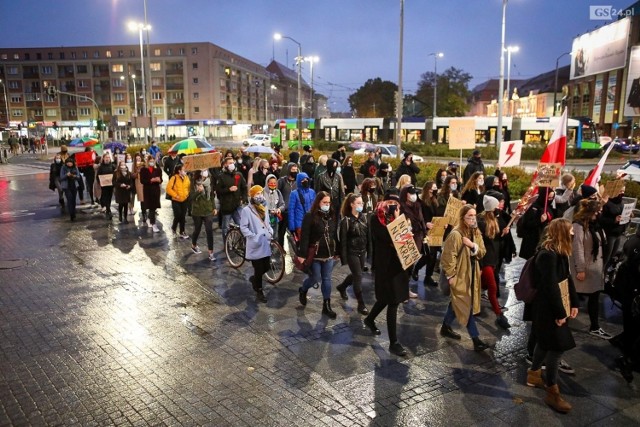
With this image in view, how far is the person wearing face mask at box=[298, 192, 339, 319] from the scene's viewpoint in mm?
7172

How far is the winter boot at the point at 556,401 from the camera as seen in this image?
16.1ft

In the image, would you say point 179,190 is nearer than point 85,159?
Yes

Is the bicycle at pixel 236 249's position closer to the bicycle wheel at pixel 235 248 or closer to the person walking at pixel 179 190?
the bicycle wheel at pixel 235 248

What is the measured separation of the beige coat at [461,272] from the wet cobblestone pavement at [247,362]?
1.85 ft

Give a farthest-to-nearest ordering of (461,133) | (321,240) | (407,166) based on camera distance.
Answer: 1. (461,133)
2. (407,166)
3. (321,240)

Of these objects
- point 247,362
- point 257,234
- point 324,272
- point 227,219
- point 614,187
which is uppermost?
point 614,187

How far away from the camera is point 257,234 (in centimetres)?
789

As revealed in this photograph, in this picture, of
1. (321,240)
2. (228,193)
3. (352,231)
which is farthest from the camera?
(228,193)

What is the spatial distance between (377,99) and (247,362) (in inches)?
3406

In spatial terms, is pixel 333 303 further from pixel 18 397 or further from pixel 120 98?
pixel 120 98

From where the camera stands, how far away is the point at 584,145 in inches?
1471

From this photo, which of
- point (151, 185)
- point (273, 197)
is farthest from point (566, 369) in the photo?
point (151, 185)

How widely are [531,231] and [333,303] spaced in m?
3.13

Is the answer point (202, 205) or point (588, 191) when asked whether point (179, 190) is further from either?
point (588, 191)
